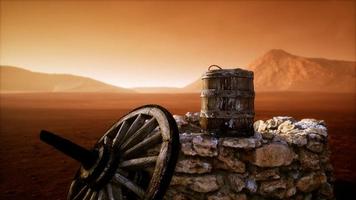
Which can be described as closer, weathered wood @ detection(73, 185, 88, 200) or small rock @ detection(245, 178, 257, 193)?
weathered wood @ detection(73, 185, 88, 200)

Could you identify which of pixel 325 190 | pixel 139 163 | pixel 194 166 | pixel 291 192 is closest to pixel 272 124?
pixel 325 190

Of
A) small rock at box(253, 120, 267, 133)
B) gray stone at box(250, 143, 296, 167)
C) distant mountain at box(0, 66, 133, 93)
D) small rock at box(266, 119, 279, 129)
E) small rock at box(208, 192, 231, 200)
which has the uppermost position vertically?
distant mountain at box(0, 66, 133, 93)

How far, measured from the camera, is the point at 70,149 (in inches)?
133

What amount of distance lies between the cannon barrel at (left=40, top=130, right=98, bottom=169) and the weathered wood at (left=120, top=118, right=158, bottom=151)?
402 millimetres

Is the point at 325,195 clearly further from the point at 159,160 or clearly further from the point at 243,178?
the point at 159,160

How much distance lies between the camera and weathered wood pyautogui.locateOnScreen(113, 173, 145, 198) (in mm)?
3073

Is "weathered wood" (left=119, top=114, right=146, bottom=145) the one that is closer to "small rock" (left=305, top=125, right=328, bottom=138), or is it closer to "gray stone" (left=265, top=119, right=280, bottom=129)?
"small rock" (left=305, top=125, right=328, bottom=138)

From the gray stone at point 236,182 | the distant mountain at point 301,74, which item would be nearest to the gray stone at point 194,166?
the gray stone at point 236,182

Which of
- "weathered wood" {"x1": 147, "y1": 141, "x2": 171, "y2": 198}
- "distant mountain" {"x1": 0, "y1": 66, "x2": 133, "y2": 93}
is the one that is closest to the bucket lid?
"weathered wood" {"x1": 147, "y1": 141, "x2": 171, "y2": 198}

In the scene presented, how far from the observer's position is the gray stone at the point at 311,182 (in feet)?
14.1

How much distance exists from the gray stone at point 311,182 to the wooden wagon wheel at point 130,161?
2431mm

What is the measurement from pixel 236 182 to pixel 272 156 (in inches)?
26.4

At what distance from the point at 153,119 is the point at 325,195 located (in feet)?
10.6

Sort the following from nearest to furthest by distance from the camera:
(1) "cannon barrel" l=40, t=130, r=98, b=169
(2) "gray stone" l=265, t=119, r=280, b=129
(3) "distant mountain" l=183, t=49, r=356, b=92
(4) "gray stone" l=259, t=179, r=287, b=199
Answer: (1) "cannon barrel" l=40, t=130, r=98, b=169, (4) "gray stone" l=259, t=179, r=287, b=199, (2) "gray stone" l=265, t=119, r=280, b=129, (3) "distant mountain" l=183, t=49, r=356, b=92
